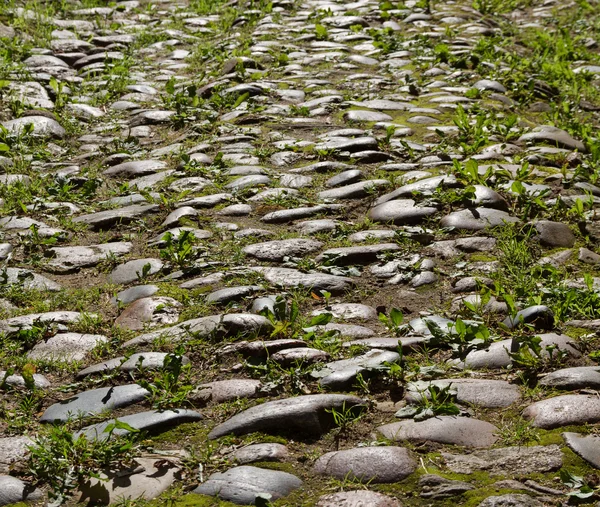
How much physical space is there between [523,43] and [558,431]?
7.10 metres

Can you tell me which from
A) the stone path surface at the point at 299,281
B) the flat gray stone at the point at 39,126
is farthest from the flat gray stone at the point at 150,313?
the flat gray stone at the point at 39,126

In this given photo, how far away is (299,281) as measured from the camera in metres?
3.77

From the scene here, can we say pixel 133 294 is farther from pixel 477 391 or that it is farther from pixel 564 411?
pixel 564 411

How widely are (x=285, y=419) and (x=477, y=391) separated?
664mm

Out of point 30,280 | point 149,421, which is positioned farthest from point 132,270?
point 149,421

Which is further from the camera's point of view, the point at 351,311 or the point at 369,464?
the point at 351,311

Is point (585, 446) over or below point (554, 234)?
over

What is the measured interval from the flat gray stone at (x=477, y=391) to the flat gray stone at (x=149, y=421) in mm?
735

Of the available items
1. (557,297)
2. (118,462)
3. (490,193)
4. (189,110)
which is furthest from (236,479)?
(189,110)

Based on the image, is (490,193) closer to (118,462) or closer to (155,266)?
(155,266)

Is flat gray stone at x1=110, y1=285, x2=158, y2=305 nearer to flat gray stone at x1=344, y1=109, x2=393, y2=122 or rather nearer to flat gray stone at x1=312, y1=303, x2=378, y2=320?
flat gray stone at x1=312, y1=303, x2=378, y2=320

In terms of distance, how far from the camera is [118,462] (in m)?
2.55

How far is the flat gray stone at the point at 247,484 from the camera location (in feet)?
7.78

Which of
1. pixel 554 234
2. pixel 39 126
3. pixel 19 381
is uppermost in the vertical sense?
pixel 39 126
